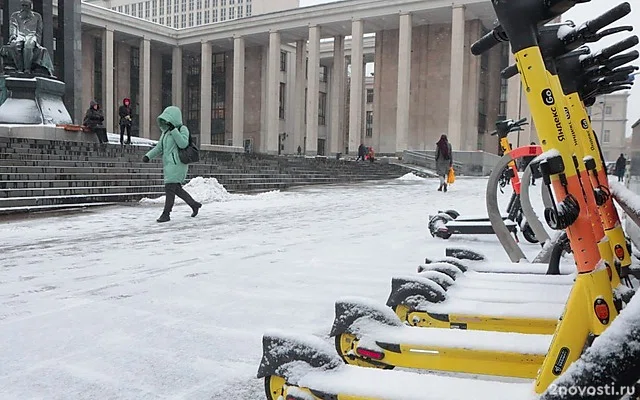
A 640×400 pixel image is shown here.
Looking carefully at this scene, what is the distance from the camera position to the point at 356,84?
46625mm

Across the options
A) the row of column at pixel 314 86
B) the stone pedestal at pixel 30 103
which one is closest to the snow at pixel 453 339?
the stone pedestal at pixel 30 103

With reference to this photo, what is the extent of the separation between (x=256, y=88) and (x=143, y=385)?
5717cm

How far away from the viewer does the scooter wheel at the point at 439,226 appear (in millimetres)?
6844

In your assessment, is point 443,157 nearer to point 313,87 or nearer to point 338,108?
point 313,87

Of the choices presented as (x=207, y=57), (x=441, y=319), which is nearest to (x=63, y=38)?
(x=441, y=319)

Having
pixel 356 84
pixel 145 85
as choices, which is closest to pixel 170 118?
pixel 356 84

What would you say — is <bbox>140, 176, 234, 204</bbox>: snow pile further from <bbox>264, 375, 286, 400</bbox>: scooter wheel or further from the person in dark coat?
<bbox>264, 375, 286, 400</bbox>: scooter wheel

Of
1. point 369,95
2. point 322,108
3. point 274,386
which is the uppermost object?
point 369,95

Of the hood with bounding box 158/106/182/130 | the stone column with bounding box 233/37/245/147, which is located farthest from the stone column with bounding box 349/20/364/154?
the hood with bounding box 158/106/182/130

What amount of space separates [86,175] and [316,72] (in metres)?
37.8

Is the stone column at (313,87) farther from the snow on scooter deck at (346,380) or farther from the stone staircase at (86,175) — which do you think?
the snow on scooter deck at (346,380)

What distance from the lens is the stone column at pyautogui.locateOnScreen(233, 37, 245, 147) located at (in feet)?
171

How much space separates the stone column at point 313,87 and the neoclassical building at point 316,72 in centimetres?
9

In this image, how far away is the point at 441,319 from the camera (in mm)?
2500
